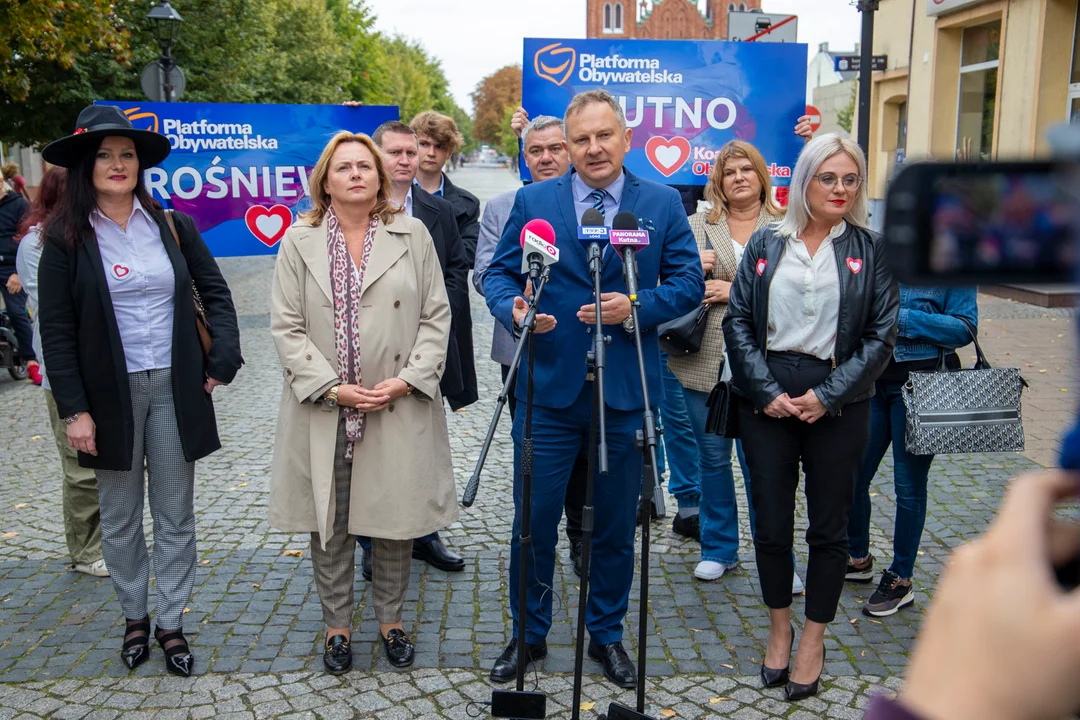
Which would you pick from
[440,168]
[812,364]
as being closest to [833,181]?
[812,364]

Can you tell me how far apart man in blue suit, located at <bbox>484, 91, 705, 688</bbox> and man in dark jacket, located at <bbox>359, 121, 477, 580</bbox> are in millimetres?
1163

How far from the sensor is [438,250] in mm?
5223

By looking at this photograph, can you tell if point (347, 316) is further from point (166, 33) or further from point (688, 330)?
point (166, 33)

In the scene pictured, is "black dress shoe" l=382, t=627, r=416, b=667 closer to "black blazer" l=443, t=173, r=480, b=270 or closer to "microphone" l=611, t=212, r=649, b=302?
"microphone" l=611, t=212, r=649, b=302

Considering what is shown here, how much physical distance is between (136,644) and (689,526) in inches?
111

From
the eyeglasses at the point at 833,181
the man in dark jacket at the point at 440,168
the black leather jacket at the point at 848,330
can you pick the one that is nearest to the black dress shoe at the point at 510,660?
the black leather jacket at the point at 848,330

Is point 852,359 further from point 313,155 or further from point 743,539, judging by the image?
point 313,155

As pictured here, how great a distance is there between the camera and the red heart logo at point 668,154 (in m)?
6.88

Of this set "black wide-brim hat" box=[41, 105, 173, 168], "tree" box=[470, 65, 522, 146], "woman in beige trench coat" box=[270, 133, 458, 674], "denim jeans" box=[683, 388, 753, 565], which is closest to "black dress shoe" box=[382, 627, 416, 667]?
"woman in beige trench coat" box=[270, 133, 458, 674]

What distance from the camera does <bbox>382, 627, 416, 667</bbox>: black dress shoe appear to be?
406 centimetres

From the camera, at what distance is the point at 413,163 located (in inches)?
210

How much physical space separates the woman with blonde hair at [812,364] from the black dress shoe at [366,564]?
6.91 feet

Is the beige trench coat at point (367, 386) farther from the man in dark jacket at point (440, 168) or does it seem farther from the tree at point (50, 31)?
the tree at point (50, 31)

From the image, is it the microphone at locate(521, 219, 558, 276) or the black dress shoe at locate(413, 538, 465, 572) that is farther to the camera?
the black dress shoe at locate(413, 538, 465, 572)
